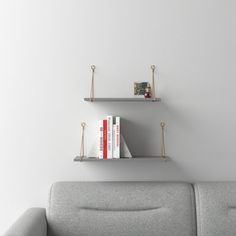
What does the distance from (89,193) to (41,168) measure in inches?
15.4

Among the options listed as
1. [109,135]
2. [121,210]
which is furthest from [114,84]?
[121,210]

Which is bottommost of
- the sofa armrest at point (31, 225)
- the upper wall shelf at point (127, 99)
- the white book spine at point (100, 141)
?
the sofa armrest at point (31, 225)

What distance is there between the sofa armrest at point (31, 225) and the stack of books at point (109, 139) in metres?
0.49

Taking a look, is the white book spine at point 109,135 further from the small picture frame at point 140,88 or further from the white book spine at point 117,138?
the small picture frame at point 140,88

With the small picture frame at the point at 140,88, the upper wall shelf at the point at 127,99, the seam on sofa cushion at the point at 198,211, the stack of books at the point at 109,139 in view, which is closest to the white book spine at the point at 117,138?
the stack of books at the point at 109,139

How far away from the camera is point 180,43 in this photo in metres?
2.21

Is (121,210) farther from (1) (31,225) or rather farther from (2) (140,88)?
(2) (140,88)

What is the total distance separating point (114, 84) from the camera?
7.19 feet

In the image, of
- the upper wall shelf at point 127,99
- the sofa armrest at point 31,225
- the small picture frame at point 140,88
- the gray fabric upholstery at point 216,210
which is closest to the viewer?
the sofa armrest at point 31,225

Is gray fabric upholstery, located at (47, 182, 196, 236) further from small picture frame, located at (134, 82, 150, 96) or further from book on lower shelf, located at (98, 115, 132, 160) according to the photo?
small picture frame, located at (134, 82, 150, 96)

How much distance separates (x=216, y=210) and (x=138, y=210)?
18.3 inches

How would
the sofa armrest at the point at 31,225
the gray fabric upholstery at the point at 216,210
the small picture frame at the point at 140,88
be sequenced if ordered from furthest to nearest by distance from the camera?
1. the small picture frame at the point at 140,88
2. the gray fabric upholstery at the point at 216,210
3. the sofa armrest at the point at 31,225

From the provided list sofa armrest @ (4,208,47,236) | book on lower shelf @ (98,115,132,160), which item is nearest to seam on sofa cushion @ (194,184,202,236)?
book on lower shelf @ (98,115,132,160)

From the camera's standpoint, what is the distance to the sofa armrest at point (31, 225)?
1.63 m
